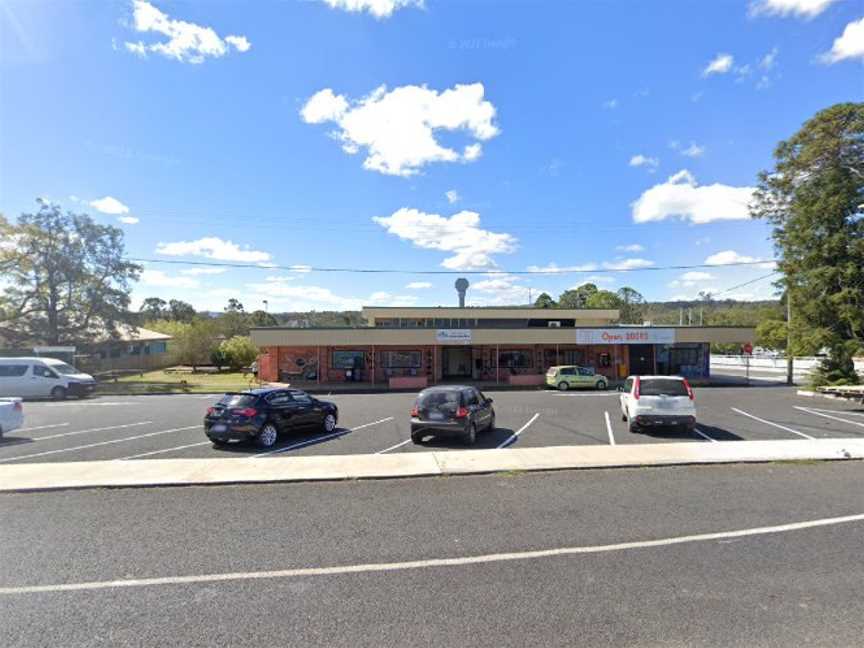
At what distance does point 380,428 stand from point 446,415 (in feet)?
11.4

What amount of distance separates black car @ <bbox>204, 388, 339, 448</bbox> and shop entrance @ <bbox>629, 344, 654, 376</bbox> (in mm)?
29785

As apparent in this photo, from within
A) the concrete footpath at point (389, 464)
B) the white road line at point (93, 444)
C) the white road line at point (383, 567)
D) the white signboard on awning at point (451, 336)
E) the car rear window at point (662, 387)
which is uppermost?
the white signboard on awning at point (451, 336)

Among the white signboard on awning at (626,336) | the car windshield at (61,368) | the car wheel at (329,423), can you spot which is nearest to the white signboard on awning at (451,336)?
the white signboard on awning at (626,336)

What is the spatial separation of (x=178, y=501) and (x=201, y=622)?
4.24 m

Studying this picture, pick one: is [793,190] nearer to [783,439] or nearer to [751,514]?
[783,439]

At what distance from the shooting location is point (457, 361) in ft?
122

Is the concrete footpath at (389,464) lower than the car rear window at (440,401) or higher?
lower

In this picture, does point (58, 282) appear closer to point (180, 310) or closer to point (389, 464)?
point (389, 464)

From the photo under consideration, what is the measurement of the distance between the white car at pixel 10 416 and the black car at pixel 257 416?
6125mm

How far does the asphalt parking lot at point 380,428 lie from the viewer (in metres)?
12.0

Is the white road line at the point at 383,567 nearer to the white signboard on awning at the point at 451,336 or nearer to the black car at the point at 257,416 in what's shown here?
the black car at the point at 257,416

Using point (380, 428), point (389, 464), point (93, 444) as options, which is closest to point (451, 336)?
point (380, 428)

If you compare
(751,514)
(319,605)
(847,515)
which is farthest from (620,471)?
(319,605)

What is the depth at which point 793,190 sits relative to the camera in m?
25.0
